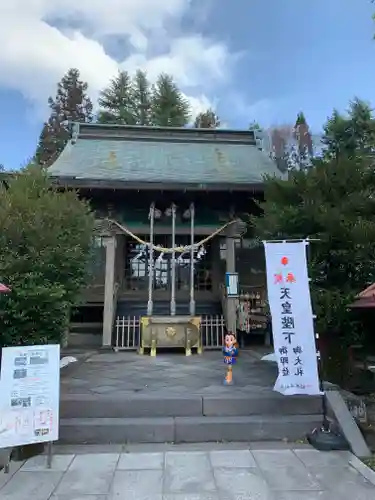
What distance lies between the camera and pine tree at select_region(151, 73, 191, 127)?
27.0 meters

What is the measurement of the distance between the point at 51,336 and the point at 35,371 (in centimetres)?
172

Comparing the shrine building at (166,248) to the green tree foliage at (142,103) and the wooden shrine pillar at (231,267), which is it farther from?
the green tree foliage at (142,103)

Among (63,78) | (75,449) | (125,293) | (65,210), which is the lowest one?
(75,449)

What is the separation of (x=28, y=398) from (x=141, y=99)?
2943 cm

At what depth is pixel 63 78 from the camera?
3250 cm

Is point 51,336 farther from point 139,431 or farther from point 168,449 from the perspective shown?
point 168,449

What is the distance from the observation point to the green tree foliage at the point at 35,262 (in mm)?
→ 5270

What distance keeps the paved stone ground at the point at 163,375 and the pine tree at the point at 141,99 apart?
2404 centimetres

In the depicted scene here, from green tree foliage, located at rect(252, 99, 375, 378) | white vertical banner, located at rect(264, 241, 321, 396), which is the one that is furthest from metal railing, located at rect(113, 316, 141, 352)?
white vertical banner, located at rect(264, 241, 321, 396)

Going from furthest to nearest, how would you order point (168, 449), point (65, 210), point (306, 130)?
point (306, 130) → point (65, 210) → point (168, 449)

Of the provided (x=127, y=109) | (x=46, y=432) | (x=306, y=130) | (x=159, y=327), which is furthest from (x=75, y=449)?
(x=127, y=109)

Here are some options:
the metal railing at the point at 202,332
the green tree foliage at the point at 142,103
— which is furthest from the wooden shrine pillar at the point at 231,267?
the green tree foliage at the point at 142,103

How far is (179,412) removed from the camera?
487 centimetres

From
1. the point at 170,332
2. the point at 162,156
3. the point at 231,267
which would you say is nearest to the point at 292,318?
the point at 170,332
